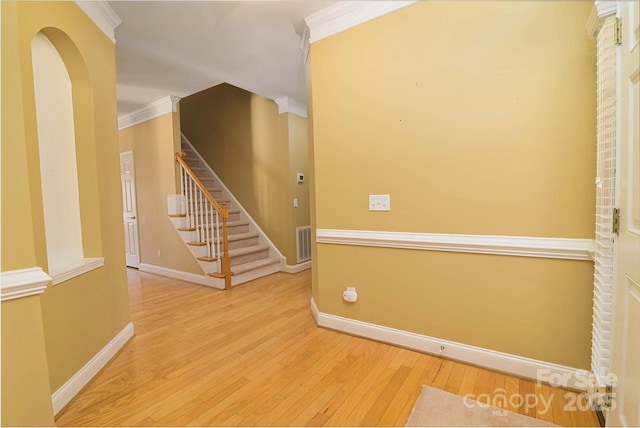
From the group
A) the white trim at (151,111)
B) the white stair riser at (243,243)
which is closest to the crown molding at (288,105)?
the white trim at (151,111)

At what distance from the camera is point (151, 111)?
14.1 feet

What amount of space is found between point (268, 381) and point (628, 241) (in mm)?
1914

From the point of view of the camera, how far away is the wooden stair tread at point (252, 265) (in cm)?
393

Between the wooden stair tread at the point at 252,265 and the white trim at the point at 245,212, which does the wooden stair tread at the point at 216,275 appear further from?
the white trim at the point at 245,212

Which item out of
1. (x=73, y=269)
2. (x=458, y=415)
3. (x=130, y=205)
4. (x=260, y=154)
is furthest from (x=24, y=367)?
(x=130, y=205)

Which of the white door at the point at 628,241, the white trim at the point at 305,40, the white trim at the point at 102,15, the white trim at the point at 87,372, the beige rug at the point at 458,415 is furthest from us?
the white trim at the point at 305,40

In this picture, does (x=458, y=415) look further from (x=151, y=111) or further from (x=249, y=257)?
(x=151, y=111)

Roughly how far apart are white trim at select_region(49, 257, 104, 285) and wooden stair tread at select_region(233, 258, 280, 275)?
6.50ft

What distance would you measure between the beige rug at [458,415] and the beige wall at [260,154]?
3.06 m

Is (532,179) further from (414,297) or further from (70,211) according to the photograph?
(70,211)

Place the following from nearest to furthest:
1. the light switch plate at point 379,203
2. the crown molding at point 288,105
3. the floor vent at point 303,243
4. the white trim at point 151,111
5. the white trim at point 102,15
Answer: the white trim at point 102,15, the light switch plate at point 379,203, the white trim at point 151,111, the crown molding at point 288,105, the floor vent at point 303,243

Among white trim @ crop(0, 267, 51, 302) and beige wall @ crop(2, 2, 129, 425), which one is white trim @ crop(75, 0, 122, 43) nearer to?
beige wall @ crop(2, 2, 129, 425)

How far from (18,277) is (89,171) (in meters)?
1.14

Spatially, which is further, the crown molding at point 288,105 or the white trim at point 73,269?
the crown molding at point 288,105
